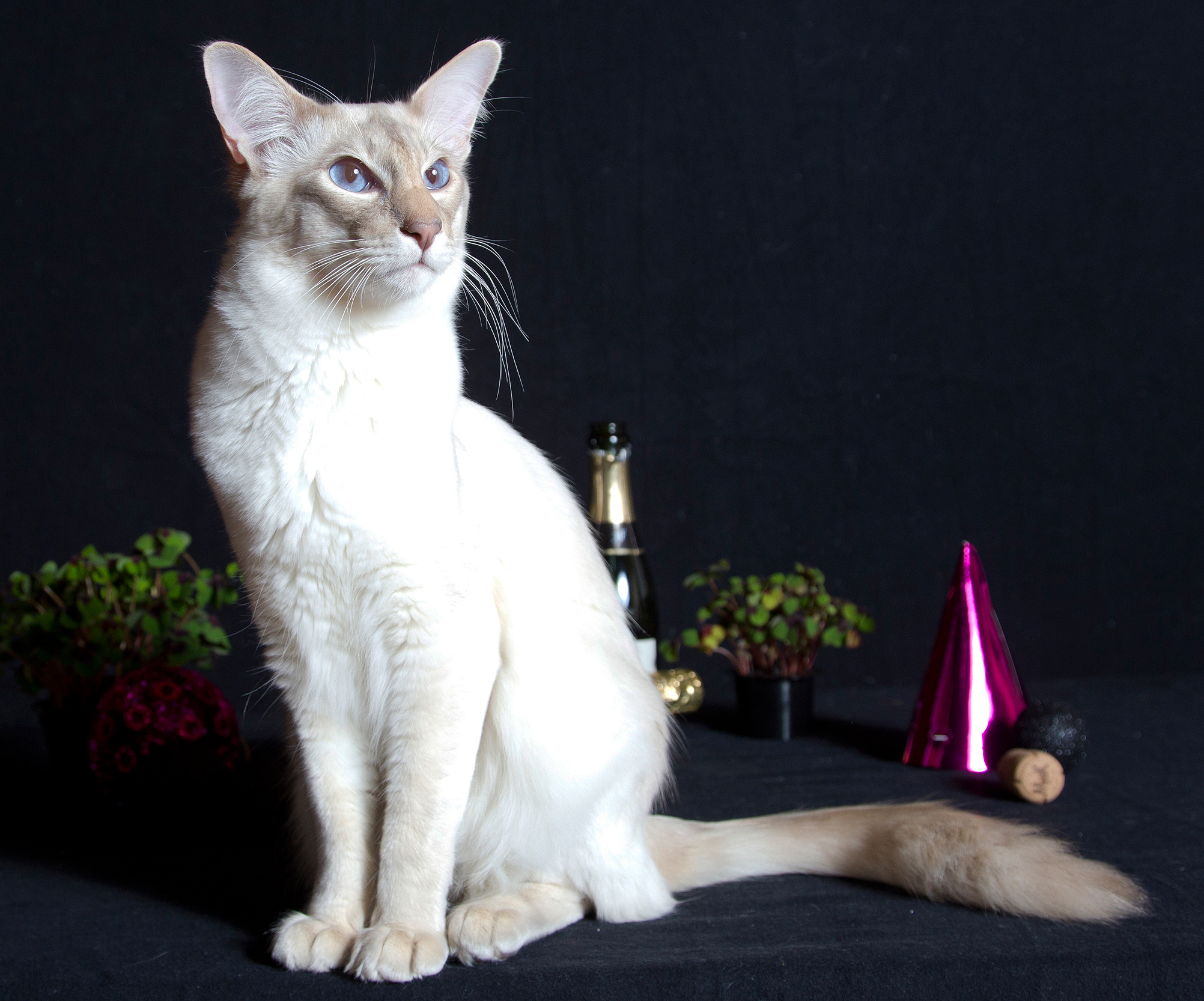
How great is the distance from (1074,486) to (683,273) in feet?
3.48

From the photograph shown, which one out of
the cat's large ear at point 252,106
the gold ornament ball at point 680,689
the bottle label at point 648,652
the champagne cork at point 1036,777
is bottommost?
the gold ornament ball at point 680,689

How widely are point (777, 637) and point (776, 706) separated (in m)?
0.14

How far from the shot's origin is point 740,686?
6.24 feet

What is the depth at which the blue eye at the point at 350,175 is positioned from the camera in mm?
1063

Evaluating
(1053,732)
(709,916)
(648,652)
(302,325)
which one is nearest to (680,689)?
(648,652)

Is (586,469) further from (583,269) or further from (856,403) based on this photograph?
(856,403)

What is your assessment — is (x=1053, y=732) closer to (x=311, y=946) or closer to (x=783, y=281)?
(x=311, y=946)

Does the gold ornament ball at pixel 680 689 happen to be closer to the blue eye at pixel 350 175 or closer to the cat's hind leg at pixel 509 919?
the cat's hind leg at pixel 509 919

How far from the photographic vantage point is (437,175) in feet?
3.80

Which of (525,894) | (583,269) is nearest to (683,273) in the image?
(583,269)

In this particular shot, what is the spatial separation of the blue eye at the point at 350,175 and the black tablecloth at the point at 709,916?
777 mm

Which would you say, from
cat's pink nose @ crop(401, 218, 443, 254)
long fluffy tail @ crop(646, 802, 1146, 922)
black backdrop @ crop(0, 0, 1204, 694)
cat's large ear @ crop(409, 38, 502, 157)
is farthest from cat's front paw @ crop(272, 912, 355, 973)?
black backdrop @ crop(0, 0, 1204, 694)

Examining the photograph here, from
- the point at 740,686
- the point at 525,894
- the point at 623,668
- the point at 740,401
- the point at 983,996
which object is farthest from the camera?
the point at 740,401

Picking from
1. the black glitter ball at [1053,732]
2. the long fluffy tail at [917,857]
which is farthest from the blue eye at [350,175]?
the black glitter ball at [1053,732]
